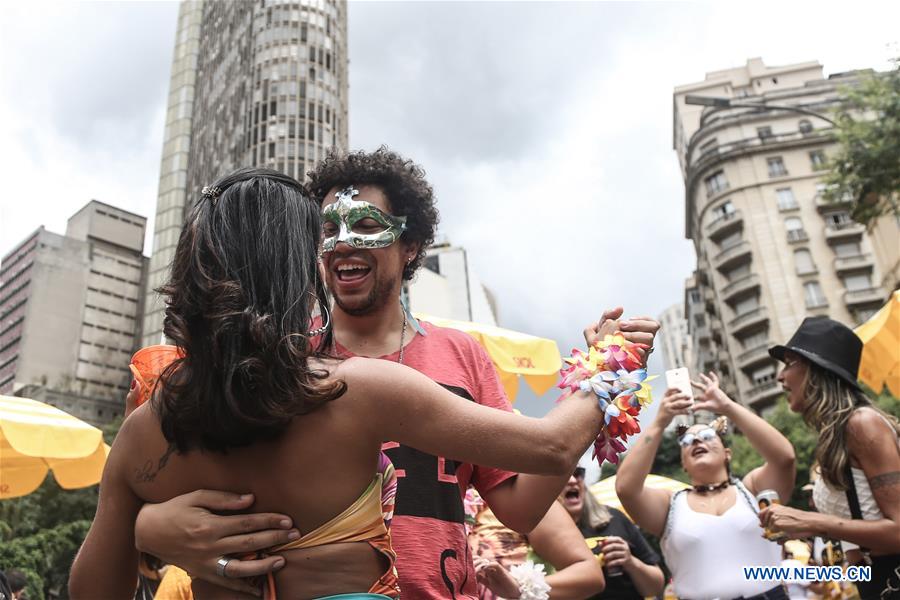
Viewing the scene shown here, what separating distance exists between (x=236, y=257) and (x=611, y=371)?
1062mm

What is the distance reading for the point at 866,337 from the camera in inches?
295

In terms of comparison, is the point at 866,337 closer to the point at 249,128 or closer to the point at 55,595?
the point at 55,595

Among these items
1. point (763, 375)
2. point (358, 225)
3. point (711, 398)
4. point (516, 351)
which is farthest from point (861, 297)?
point (358, 225)

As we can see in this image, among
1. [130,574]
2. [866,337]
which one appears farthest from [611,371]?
[866,337]

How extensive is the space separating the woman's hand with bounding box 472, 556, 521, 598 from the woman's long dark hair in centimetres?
164

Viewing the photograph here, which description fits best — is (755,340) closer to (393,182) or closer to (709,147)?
(709,147)

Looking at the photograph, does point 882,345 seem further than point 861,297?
No

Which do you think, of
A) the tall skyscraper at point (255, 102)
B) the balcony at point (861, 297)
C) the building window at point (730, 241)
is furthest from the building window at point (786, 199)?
the tall skyscraper at point (255, 102)

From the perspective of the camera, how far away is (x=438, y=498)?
2.21 meters

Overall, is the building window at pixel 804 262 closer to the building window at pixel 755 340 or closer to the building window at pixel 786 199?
the building window at pixel 786 199

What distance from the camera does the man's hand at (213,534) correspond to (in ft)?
5.34

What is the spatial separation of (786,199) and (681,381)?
55909 millimetres

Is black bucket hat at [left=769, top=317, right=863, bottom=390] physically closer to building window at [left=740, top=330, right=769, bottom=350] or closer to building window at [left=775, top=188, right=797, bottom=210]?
building window at [left=740, top=330, right=769, bottom=350]

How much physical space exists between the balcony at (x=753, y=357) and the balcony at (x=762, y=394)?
1595 mm
